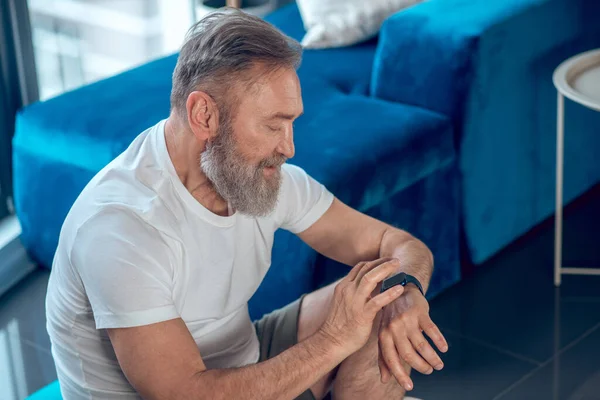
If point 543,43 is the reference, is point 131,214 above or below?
above

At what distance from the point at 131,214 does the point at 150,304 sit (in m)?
0.16

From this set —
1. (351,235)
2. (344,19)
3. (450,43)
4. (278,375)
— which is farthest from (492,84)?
(278,375)

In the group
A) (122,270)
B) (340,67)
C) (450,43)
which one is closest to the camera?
(122,270)

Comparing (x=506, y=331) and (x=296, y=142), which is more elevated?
(x=296, y=142)

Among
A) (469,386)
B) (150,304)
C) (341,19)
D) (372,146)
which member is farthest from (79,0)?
(150,304)

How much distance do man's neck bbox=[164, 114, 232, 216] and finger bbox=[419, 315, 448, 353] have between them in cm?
43

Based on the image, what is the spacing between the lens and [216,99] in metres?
1.65

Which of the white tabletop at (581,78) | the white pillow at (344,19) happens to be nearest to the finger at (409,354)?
the white tabletop at (581,78)

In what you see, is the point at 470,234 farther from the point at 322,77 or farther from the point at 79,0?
the point at 79,0

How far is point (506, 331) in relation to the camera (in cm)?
259

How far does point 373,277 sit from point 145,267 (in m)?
0.37

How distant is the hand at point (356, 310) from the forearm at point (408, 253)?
220mm

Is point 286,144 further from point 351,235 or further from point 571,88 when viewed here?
point 571,88

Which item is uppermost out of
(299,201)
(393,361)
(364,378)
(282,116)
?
(282,116)
